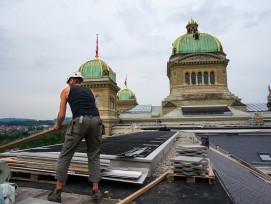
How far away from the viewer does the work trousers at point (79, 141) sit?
405cm

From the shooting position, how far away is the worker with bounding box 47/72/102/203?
4039mm

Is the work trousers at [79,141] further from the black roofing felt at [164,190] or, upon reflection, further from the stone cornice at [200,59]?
the stone cornice at [200,59]

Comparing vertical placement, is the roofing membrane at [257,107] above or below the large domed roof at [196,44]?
below

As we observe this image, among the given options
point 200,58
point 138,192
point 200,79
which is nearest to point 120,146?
point 138,192

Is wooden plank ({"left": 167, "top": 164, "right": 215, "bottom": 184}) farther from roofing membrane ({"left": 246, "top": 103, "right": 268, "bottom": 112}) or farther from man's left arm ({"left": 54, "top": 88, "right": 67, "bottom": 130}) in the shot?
roofing membrane ({"left": 246, "top": 103, "right": 268, "bottom": 112})

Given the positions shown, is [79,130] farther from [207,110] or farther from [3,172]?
[207,110]

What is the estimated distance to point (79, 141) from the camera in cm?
414

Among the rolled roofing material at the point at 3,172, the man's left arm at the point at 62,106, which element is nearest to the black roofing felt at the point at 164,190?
the rolled roofing material at the point at 3,172

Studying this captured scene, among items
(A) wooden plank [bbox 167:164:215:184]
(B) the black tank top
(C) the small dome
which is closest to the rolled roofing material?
(B) the black tank top

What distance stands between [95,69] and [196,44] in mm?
23573

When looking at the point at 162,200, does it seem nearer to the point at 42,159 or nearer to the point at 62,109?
the point at 62,109

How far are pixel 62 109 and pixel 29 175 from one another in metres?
2.32

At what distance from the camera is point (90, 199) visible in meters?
4.02

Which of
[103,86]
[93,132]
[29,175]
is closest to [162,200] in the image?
[93,132]
